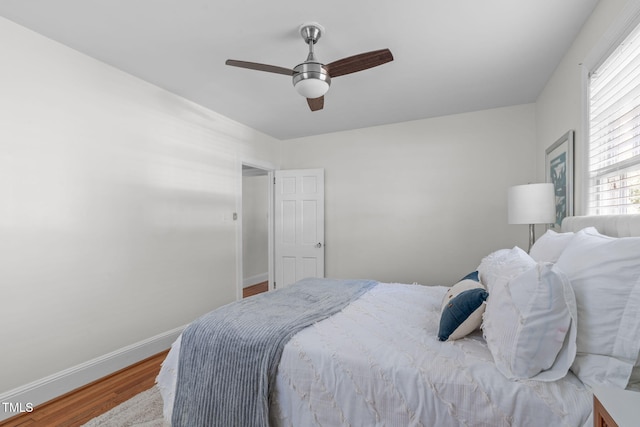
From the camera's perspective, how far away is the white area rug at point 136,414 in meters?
1.96

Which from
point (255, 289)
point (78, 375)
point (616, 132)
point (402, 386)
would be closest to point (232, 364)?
point (402, 386)

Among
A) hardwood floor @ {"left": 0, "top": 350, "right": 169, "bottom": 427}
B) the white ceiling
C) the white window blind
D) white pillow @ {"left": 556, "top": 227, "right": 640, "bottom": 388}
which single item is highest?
the white ceiling

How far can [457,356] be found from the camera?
136 cm

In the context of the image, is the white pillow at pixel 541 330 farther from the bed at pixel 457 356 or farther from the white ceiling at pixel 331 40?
the white ceiling at pixel 331 40

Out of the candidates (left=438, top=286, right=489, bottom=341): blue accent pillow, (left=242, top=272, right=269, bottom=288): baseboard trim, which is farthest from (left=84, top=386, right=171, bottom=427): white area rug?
(left=242, top=272, right=269, bottom=288): baseboard trim

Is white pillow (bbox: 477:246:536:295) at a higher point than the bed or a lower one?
higher

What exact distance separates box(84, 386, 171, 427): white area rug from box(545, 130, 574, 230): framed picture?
3.19 m

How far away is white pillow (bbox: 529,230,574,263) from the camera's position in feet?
5.49

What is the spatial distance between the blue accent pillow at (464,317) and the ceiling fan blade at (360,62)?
4.82 ft

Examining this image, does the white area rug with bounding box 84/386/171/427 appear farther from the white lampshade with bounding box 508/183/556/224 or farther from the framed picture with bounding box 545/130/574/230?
the framed picture with bounding box 545/130/574/230

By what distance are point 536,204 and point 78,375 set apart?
379cm

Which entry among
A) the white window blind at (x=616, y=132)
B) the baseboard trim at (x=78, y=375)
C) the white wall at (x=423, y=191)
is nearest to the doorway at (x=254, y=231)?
the white wall at (x=423, y=191)

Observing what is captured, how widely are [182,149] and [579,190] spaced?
11.7 ft

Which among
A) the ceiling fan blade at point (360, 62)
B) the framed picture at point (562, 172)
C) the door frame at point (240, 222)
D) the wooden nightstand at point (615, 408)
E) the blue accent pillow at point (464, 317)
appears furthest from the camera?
the door frame at point (240, 222)
